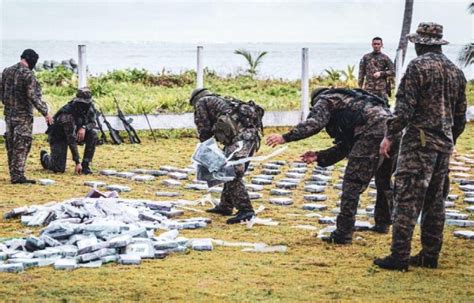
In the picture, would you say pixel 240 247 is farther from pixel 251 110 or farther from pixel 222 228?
pixel 251 110

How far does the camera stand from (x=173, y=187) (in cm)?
1331

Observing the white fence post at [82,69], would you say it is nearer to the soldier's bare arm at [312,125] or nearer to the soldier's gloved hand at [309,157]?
the soldier's gloved hand at [309,157]

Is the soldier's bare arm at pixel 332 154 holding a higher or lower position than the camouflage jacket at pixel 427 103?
lower

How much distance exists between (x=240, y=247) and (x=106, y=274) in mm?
1695

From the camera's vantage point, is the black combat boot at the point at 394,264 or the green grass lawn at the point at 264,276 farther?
the black combat boot at the point at 394,264

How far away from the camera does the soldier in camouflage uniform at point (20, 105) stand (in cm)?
1290

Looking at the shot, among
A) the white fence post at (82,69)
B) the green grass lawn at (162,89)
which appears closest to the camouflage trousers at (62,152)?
the white fence post at (82,69)

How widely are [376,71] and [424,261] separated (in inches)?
373

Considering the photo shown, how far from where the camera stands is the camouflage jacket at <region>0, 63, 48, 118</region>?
12.9m

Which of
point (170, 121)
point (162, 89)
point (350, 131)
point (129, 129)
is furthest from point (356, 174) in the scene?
point (162, 89)

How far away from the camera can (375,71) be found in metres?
17.5

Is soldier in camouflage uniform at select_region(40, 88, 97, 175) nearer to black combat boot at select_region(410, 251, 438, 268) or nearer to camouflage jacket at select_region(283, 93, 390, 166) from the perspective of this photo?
camouflage jacket at select_region(283, 93, 390, 166)

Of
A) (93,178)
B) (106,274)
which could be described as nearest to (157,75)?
(93,178)

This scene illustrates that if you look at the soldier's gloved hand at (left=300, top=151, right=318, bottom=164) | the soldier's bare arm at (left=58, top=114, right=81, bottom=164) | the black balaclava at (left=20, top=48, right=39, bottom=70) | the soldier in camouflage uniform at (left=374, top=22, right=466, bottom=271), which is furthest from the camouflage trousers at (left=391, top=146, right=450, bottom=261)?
the soldier's bare arm at (left=58, top=114, right=81, bottom=164)
